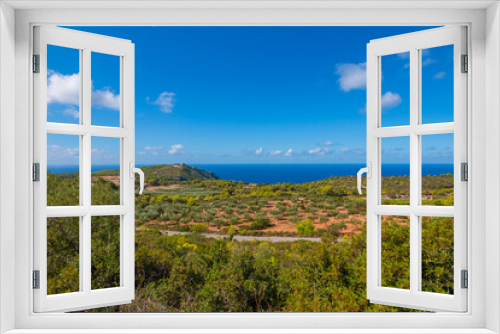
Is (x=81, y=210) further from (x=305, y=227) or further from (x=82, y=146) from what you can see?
(x=305, y=227)

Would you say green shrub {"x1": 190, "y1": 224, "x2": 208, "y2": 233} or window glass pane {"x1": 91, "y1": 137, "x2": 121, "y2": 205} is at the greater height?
window glass pane {"x1": 91, "y1": 137, "x2": 121, "y2": 205}

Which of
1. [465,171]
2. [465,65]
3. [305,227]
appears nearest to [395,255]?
[465,171]

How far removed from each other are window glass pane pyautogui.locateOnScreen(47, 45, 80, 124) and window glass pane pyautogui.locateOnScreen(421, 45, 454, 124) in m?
2.00

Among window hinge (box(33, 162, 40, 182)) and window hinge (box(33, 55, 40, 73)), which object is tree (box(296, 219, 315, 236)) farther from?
window hinge (box(33, 55, 40, 73))

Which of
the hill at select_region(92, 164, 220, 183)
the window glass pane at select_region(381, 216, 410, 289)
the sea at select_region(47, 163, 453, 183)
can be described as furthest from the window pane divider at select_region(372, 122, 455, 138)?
the hill at select_region(92, 164, 220, 183)

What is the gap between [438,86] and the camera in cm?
252

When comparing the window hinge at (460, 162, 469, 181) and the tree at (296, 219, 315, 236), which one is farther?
the tree at (296, 219, 315, 236)

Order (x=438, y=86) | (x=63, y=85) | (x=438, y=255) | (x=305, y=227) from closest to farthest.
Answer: (x=438, y=86), (x=63, y=85), (x=438, y=255), (x=305, y=227)

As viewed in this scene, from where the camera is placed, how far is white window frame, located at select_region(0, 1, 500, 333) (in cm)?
170

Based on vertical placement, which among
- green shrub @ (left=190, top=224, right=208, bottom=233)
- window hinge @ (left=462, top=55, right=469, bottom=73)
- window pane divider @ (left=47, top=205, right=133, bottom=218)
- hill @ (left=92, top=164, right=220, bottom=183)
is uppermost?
window hinge @ (left=462, top=55, right=469, bottom=73)

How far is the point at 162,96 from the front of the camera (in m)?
6.49

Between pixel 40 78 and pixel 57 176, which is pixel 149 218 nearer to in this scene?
pixel 57 176

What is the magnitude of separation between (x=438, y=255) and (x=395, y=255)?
377 mm

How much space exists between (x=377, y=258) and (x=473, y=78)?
1.08 metres
